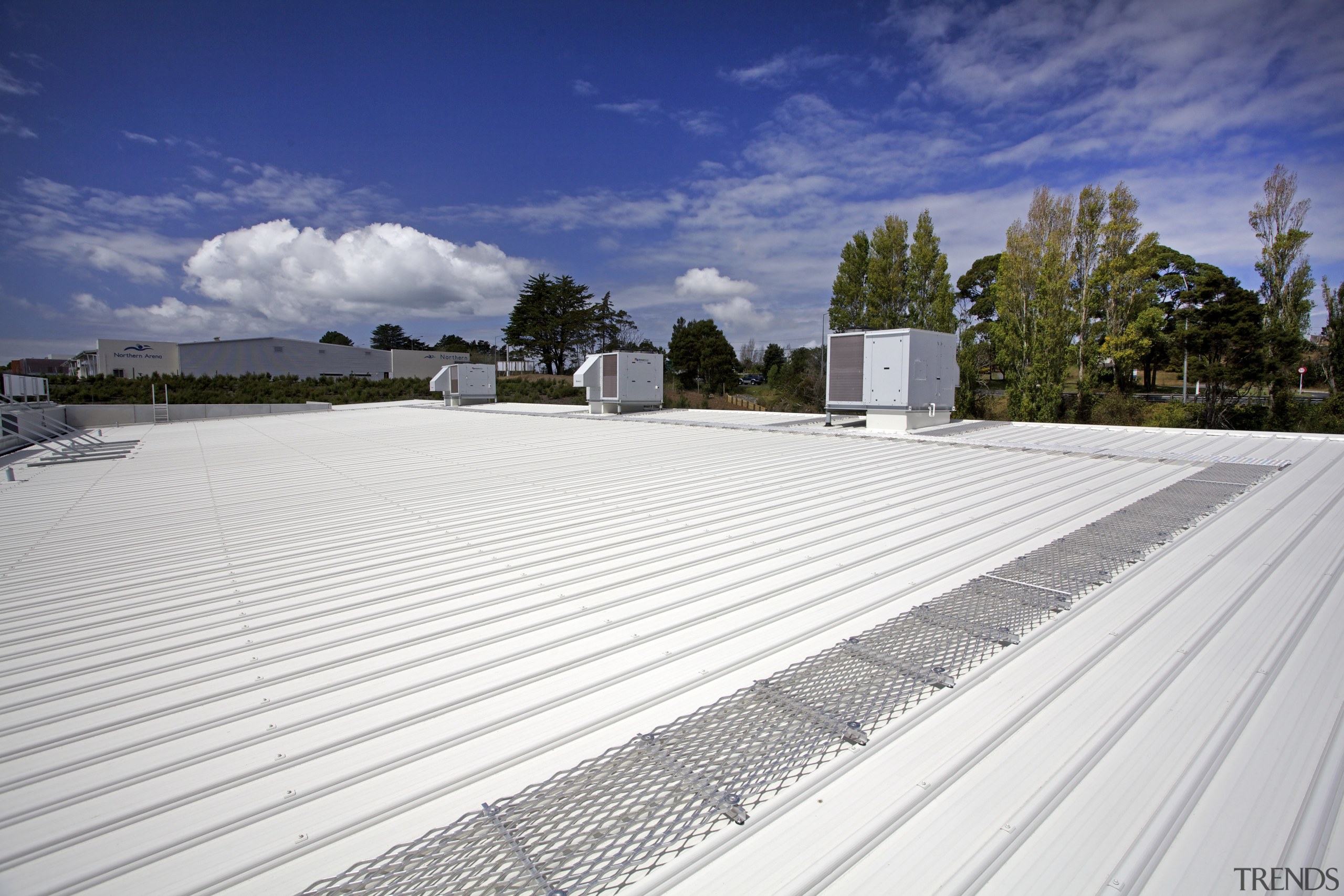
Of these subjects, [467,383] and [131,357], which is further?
[131,357]

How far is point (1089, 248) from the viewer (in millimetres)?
22609

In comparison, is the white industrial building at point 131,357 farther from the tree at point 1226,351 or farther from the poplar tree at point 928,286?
the tree at point 1226,351

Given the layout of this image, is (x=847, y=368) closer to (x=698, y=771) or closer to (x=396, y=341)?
(x=698, y=771)

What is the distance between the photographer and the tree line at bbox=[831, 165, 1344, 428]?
2075cm

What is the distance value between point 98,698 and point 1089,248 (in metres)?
27.9

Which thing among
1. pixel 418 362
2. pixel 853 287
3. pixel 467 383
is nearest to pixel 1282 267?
pixel 853 287

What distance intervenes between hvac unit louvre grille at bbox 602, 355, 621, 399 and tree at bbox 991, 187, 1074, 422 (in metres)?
14.3

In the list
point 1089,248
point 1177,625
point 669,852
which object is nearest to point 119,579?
point 669,852

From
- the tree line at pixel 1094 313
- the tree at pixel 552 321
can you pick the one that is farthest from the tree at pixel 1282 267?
the tree at pixel 552 321

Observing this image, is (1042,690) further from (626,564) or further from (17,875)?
(17,875)

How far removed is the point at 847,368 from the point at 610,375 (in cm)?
667

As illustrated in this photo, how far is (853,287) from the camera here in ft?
82.5

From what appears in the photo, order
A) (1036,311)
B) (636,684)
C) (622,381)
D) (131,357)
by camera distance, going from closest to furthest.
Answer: (636,684) → (622,381) → (1036,311) → (131,357)

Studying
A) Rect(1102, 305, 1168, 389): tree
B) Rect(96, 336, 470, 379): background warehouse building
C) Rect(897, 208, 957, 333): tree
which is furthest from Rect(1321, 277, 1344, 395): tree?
Rect(96, 336, 470, 379): background warehouse building
